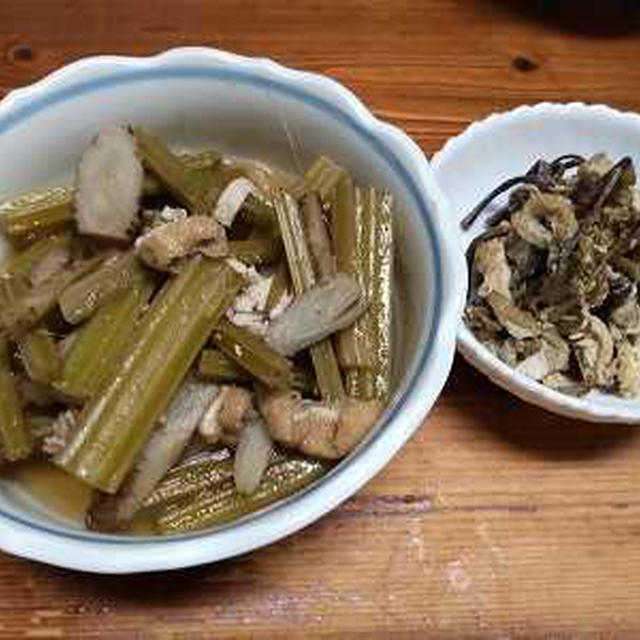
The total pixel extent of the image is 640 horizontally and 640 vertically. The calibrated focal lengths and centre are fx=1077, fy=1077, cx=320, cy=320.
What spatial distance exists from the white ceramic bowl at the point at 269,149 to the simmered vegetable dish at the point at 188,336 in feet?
0.13

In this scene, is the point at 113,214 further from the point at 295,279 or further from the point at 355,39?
the point at 355,39

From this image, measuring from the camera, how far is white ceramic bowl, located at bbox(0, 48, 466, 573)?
1.04 metres

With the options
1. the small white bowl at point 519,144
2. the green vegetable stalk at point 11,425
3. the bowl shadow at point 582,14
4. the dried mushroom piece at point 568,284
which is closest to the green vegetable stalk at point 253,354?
the green vegetable stalk at point 11,425

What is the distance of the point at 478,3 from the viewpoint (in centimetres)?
176

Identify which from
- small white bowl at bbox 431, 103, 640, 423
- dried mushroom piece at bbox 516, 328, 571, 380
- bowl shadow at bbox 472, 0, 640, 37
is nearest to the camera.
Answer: dried mushroom piece at bbox 516, 328, 571, 380

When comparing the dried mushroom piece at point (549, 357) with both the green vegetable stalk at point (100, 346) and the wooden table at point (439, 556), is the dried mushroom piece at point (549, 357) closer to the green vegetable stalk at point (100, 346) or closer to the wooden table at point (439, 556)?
the wooden table at point (439, 556)

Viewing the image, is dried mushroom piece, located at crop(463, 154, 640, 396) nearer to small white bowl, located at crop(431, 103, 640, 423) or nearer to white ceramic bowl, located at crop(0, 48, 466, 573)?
small white bowl, located at crop(431, 103, 640, 423)

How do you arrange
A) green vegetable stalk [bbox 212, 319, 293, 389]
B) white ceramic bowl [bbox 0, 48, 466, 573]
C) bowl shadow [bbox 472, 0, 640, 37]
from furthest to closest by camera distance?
bowl shadow [bbox 472, 0, 640, 37] < green vegetable stalk [bbox 212, 319, 293, 389] < white ceramic bowl [bbox 0, 48, 466, 573]

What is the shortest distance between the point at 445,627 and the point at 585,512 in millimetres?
235

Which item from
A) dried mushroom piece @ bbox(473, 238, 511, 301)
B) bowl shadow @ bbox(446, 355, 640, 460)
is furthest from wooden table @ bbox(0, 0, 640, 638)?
dried mushroom piece @ bbox(473, 238, 511, 301)

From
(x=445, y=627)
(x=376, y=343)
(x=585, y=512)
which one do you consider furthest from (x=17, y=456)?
(x=585, y=512)

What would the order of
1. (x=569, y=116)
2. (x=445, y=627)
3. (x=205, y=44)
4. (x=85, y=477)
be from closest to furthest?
(x=85, y=477) → (x=445, y=627) → (x=569, y=116) → (x=205, y=44)

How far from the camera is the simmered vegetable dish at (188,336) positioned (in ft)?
3.67

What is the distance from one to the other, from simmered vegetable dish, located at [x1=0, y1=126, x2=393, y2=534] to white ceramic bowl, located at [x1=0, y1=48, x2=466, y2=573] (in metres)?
0.04
